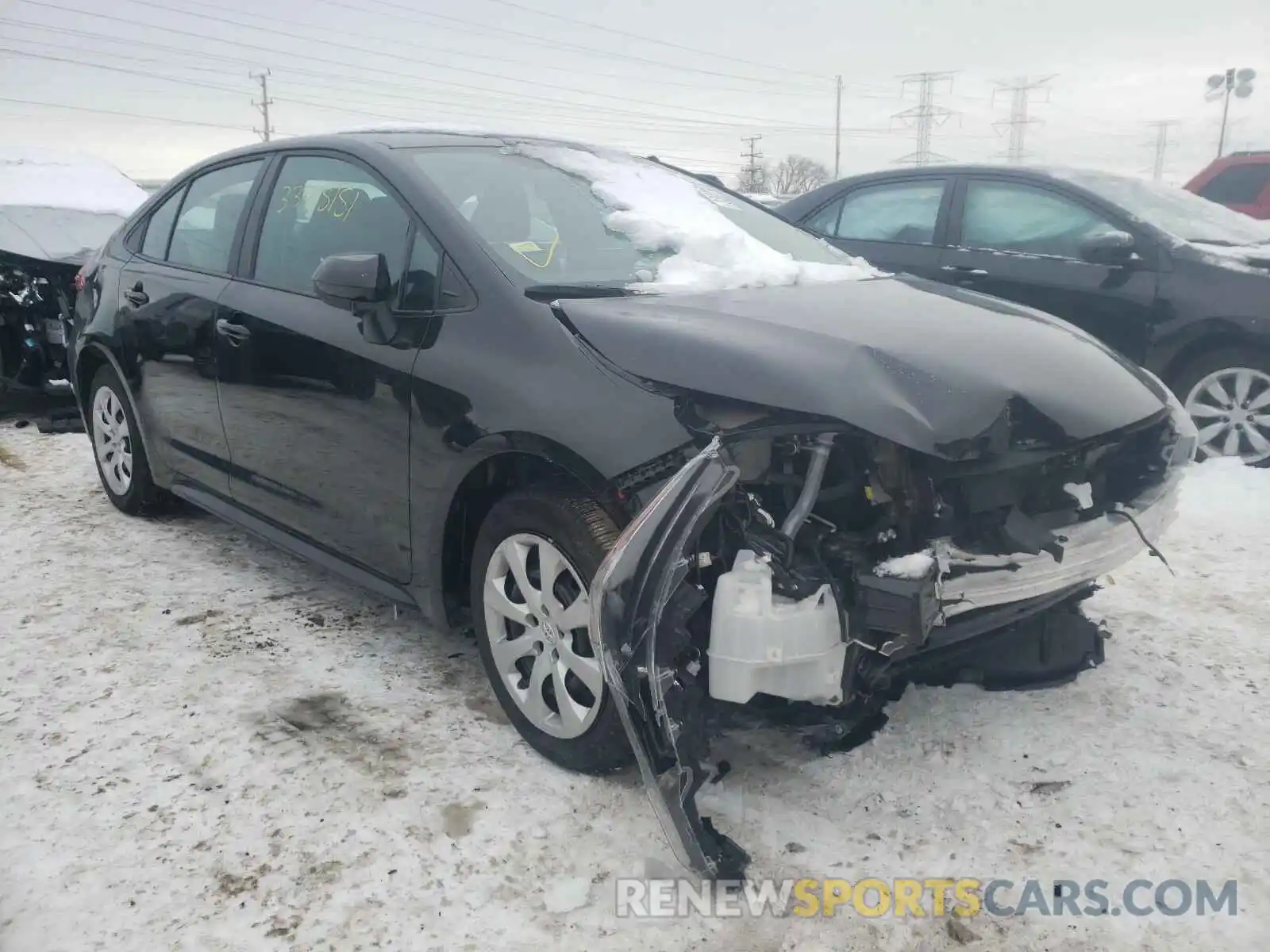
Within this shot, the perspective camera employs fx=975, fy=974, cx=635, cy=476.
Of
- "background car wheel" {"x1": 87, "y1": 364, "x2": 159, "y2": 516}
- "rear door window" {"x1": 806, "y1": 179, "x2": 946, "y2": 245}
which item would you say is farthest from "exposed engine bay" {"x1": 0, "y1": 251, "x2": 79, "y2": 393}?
"rear door window" {"x1": 806, "y1": 179, "x2": 946, "y2": 245}

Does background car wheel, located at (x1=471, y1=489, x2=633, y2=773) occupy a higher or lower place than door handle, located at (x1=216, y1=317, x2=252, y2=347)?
lower

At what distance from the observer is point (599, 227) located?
3012 millimetres

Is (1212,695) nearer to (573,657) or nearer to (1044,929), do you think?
A: (1044,929)

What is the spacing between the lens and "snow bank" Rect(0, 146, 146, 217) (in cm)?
682

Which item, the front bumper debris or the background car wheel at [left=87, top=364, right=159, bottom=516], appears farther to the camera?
the background car wheel at [left=87, top=364, right=159, bottom=516]

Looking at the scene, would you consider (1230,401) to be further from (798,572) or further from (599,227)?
(798,572)

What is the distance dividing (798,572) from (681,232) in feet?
4.45

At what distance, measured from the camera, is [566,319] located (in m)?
2.49

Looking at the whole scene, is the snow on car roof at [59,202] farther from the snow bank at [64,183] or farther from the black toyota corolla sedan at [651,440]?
the black toyota corolla sedan at [651,440]

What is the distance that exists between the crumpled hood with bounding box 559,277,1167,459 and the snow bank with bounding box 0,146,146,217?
5.44 metres

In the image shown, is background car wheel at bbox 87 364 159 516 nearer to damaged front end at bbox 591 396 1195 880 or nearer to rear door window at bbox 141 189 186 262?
rear door window at bbox 141 189 186 262

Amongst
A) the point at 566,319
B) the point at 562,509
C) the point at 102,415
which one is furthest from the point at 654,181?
the point at 102,415

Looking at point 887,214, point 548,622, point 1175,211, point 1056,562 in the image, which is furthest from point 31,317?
point 1175,211

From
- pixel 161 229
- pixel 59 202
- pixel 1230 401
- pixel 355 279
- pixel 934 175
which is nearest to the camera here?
pixel 355 279
